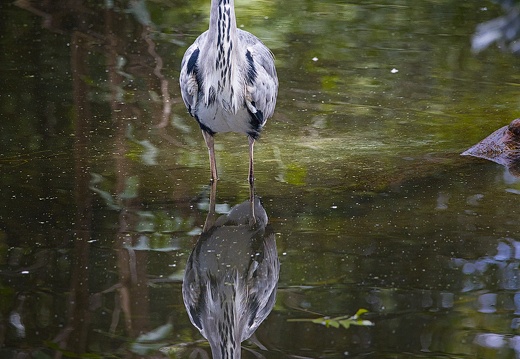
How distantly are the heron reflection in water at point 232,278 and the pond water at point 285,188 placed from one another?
0.24 feet

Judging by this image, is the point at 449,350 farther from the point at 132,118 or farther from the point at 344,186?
the point at 132,118

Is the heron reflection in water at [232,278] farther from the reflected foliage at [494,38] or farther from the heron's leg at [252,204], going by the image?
the reflected foliage at [494,38]

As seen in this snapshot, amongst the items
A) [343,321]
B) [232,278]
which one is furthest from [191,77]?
[343,321]

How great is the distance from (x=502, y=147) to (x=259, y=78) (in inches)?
88.4

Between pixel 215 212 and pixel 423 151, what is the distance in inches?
84.6

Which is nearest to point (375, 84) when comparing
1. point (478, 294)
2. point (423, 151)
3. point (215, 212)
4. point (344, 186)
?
point (423, 151)

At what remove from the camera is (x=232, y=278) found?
5.73 m

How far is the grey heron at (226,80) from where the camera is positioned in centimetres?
649

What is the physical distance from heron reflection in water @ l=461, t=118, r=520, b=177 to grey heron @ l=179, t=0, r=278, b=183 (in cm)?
185

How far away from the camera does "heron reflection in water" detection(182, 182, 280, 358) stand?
5098mm

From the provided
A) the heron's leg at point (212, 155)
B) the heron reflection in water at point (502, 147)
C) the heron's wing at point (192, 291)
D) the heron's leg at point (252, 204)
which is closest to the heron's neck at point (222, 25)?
the heron's leg at point (212, 155)

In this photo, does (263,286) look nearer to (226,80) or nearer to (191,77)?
(226,80)

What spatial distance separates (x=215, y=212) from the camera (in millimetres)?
6754

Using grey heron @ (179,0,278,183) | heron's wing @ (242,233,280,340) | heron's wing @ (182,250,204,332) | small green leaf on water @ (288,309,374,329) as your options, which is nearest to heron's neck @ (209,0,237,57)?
grey heron @ (179,0,278,183)
